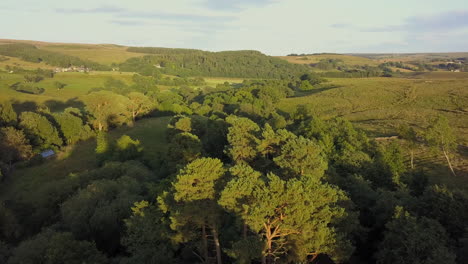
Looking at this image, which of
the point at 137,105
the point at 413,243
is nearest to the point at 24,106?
the point at 137,105

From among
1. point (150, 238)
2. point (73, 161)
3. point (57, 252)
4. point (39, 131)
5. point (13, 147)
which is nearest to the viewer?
point (57, 252)

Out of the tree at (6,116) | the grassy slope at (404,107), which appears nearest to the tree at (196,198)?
the grassy slope at (404,107)

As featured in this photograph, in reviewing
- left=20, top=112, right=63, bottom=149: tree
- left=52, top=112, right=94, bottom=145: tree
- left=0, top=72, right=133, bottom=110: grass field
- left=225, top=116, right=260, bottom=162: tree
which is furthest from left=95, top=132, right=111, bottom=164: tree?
left=0, top=72, right=133, bottom=110: grass field

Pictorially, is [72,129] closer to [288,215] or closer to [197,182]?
[197,182]

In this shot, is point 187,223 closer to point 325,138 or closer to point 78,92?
point 325,138

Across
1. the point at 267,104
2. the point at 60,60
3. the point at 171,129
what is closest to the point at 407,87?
the point at 267,104

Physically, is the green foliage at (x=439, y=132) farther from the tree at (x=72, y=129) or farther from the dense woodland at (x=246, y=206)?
the tree at (x=72, y=129)
